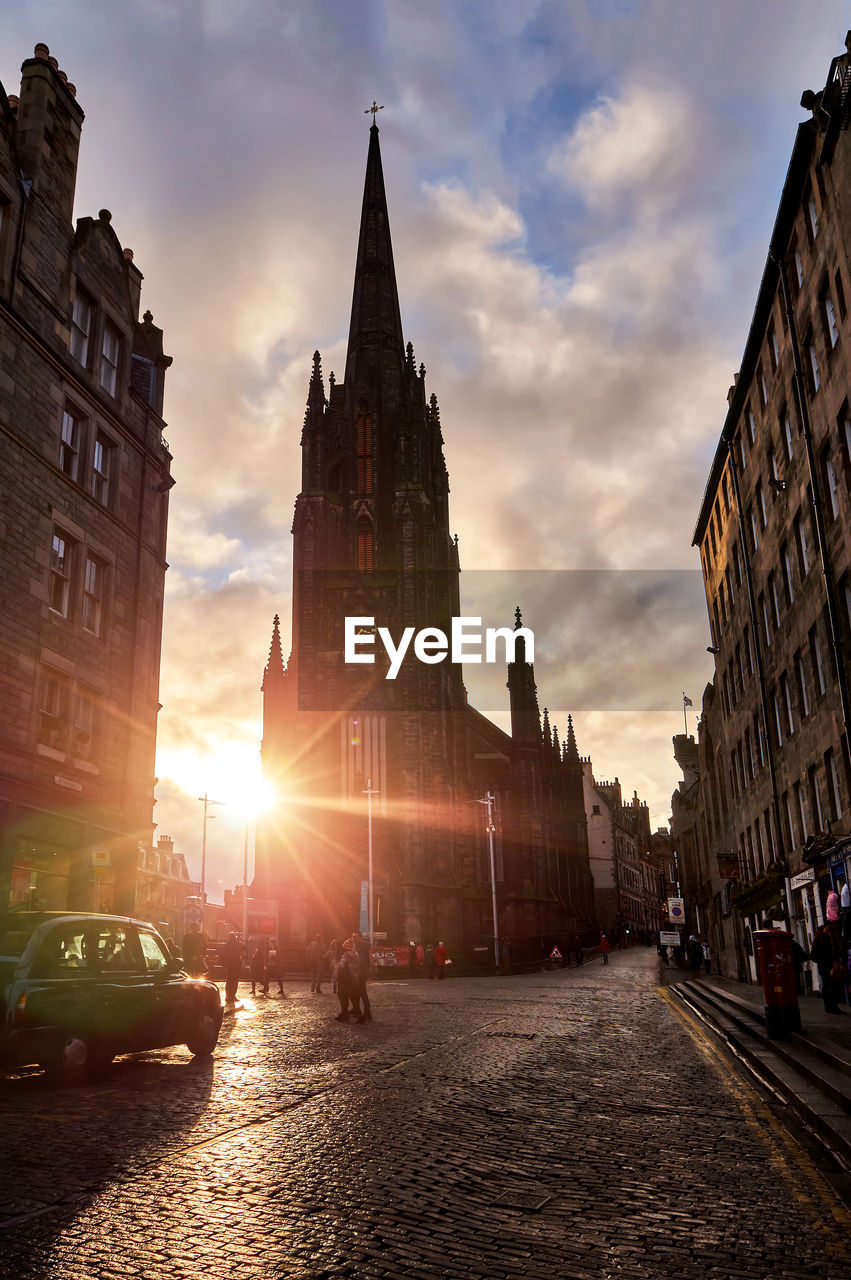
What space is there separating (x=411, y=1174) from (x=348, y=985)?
11.3 metres

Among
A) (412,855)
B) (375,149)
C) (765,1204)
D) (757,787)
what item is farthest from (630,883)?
(765,1204)

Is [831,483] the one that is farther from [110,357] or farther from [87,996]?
[87,996]

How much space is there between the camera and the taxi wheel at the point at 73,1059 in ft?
31.9

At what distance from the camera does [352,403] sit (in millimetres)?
68125

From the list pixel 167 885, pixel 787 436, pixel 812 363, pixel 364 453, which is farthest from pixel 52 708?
pixel 167 885

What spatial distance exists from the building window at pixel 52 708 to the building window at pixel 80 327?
7666 millimetres

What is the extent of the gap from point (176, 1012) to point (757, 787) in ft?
77.5

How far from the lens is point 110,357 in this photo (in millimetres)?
25078

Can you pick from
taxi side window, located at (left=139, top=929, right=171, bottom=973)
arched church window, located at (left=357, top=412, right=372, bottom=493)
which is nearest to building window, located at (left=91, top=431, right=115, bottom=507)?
taxi side window, located at (left=139, top=929, right=171, bottom=973)

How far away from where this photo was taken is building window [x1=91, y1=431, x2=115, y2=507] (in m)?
23.7

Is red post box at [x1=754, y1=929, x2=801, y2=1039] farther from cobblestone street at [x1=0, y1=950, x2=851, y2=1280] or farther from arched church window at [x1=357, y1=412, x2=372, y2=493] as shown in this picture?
arched church window at [x1=357, y1=412, x2=372, y2=493]

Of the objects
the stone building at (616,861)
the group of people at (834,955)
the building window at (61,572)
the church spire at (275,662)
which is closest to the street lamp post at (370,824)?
the church spire at (275,662)

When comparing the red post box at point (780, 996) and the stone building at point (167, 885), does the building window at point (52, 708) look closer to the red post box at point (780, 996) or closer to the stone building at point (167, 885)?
the red post box at point (780, 996)

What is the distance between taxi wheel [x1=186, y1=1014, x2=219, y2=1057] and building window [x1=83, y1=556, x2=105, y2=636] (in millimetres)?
12625
